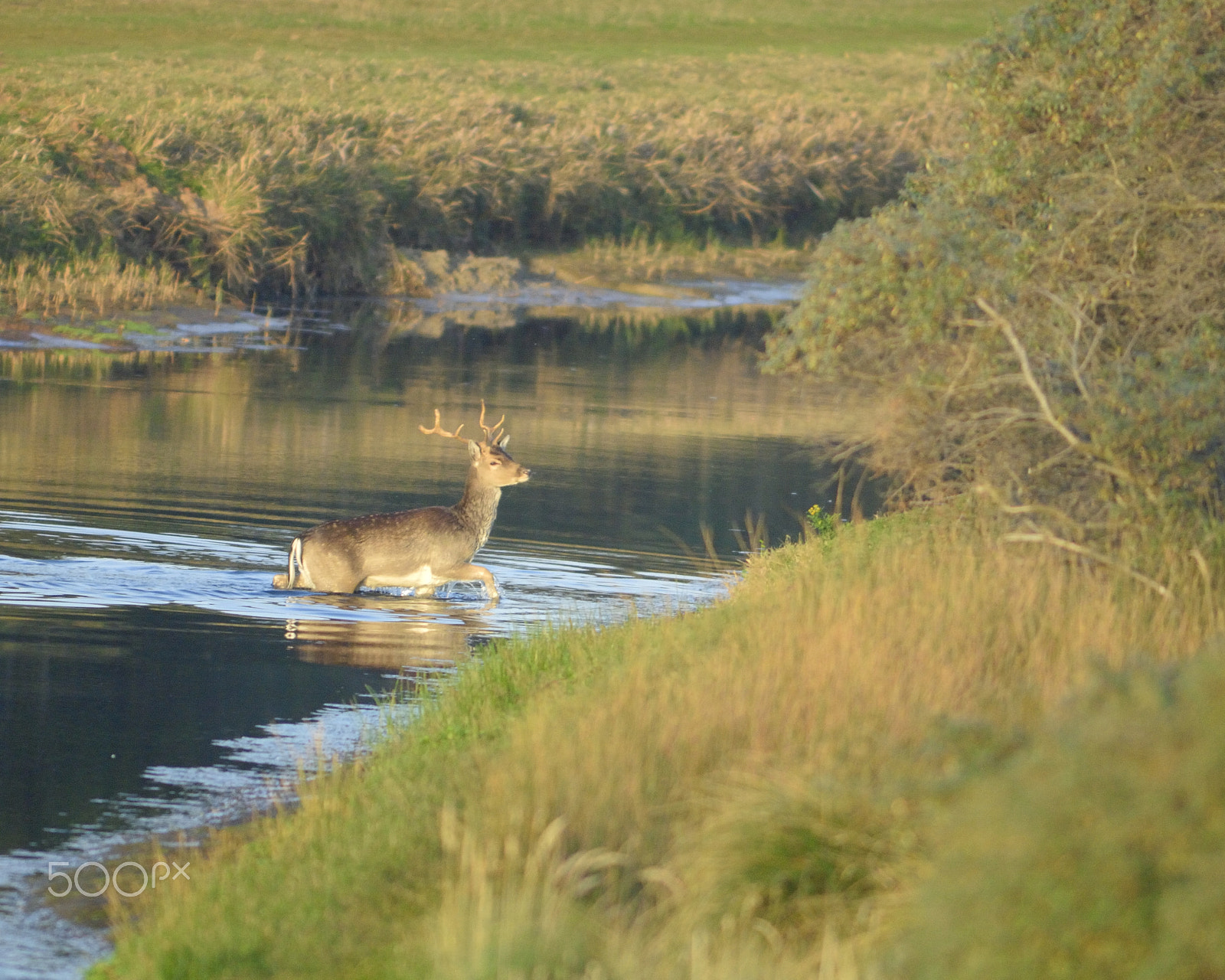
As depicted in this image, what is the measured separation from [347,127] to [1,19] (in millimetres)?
32610

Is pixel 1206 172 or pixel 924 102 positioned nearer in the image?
pixel 1206 172

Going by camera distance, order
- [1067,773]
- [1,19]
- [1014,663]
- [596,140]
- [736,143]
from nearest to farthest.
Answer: [1067,773] → [1014,663] → [596,140] → [736,143] → [1,19]

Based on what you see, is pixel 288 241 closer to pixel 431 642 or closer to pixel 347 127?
pixel 347 127

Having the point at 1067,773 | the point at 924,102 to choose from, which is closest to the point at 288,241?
the point at 1067,773

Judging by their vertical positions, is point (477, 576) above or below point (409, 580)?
above

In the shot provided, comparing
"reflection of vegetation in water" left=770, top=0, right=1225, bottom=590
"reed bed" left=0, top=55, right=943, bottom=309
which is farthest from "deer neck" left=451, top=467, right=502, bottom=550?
"reed bed" left=0, top=55, right=943, bottom=309

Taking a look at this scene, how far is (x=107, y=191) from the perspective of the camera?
123 feet

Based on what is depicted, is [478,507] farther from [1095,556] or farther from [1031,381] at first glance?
[1095,556]

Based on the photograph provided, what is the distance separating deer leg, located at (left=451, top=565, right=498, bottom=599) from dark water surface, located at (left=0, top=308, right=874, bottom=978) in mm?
215

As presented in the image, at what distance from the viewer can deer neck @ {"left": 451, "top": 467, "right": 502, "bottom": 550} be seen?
1617 centimetres

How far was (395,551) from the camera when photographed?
1566 cm

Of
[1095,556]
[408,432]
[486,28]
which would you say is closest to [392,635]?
[1095,556]

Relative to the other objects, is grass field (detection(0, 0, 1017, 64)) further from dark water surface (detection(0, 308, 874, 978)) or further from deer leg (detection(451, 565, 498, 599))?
deer leg (detection(451, 565, 498, 599))

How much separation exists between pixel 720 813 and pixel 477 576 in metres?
8.27
